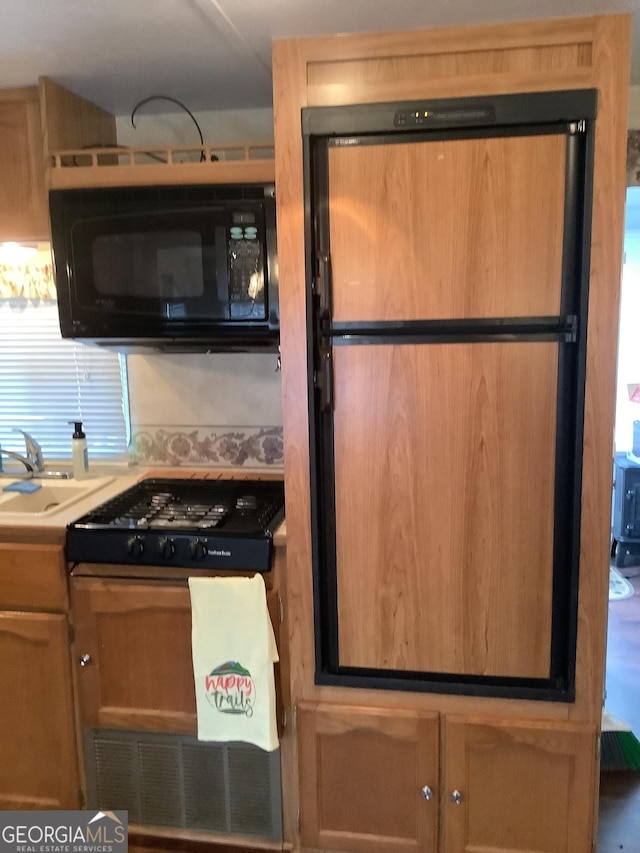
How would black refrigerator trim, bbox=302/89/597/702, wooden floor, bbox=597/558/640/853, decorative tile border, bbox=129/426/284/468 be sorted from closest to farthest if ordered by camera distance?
black refrigerator trim, bbox=302/89/597/702 → wooden floor, bbox=597/558/640/853 → decorative tile border, bbox=129/426/284/468

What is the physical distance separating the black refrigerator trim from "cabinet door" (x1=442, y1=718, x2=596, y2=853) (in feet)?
0.33

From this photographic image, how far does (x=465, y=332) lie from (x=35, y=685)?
1.52m

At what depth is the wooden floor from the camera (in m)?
1.91

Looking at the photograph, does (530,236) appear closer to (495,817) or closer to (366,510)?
(366,510)

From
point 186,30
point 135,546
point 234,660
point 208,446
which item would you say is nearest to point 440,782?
point 234,660

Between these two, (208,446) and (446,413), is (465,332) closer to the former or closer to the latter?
(446,413)

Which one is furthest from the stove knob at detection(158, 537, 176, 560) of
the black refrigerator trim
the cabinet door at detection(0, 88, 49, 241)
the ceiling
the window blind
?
the ceiling

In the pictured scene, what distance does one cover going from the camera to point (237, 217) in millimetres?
1822

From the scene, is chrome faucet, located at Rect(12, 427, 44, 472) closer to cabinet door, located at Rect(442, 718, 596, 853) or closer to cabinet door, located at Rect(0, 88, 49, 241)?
cabinet door, located at Rect(0, 88, 49, 241)

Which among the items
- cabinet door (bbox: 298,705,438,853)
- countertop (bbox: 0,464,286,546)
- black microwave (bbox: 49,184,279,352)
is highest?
black microwave (bbox: 49,184,279,352)

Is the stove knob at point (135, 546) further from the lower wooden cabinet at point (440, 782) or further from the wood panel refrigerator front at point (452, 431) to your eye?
the lower wooden cabinet at point (440, 782)

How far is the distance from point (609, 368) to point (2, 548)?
1638mm

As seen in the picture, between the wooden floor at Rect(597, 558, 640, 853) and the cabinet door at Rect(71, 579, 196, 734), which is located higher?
the cabinet door at Rect(71, 579, 196, 734)

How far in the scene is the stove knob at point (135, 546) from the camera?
174cm
